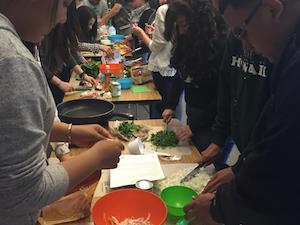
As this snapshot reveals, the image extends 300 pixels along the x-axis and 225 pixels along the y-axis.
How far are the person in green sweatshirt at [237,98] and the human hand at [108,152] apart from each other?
1.51ft

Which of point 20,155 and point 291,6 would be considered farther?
point 291,6

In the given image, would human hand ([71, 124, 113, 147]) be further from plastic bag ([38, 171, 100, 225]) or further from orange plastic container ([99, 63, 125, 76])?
orange plastic container ([99, 63, 125, 76])

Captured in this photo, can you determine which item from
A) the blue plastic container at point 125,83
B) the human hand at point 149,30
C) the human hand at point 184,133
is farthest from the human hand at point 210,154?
the human hand at point 149,30

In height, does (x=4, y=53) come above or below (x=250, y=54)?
above

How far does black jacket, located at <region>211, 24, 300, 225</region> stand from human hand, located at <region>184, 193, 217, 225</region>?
0.12m

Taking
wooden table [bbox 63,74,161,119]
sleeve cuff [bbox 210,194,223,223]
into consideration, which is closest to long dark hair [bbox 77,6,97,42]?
wooden table [bbox 63,74,161,119]

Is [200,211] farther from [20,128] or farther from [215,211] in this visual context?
[20,128]

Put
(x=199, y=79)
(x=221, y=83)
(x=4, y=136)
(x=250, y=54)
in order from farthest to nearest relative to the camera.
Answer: (x=199, y=79) < (x=221, y=83) < (x=250, y=54) < (x=4, y=136)

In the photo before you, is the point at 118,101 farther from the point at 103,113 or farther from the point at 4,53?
the point at 4,53

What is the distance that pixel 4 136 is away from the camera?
71cm

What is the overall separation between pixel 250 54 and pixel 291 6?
2.16ft

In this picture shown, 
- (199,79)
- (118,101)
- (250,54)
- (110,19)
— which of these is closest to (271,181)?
(250,54)

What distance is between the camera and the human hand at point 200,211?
1136mm

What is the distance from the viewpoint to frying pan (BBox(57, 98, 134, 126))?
1.85 m
